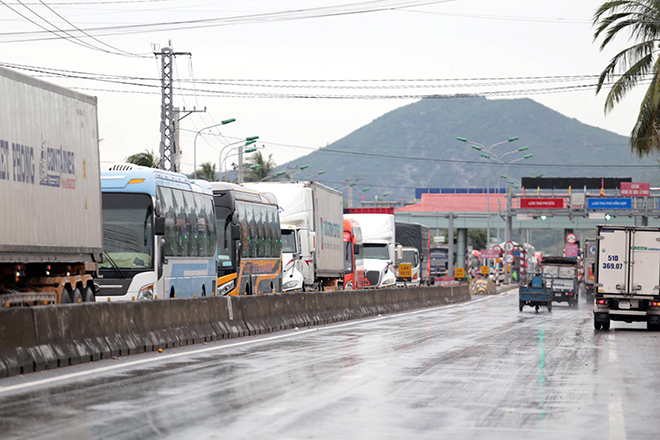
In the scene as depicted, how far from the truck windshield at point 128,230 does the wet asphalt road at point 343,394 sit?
5.16 meters

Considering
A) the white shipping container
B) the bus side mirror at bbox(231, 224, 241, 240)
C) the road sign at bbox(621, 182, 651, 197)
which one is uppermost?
the road sign at bbox(621, 182, 651, 197)

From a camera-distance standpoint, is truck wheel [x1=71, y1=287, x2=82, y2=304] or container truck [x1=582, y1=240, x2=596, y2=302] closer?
truck wheel [x1=71, y1=287, x2=82, y2=304]

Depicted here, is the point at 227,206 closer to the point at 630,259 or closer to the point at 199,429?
the point at 630,259

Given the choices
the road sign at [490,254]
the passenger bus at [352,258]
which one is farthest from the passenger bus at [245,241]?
the road sign at [490,254]

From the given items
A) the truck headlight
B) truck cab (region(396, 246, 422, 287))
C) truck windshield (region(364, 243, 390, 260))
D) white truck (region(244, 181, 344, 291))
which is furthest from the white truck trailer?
truck cab (region(396, 246, 422, 287))

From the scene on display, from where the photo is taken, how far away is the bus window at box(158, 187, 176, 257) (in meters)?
24.5

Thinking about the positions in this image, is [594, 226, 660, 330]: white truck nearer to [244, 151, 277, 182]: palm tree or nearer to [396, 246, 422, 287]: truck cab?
[396, 246, 422, 287]: truck cab

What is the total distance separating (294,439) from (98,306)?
24.8ft

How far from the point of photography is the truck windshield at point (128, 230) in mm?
22953

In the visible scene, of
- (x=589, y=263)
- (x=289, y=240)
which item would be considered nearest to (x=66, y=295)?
(x=289, y=240)

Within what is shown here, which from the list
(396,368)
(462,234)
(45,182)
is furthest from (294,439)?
(462,234)

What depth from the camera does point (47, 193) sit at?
1745 centimetres

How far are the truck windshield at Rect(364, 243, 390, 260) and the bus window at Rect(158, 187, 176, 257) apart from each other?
2913 centimetres

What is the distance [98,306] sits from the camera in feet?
49.4
